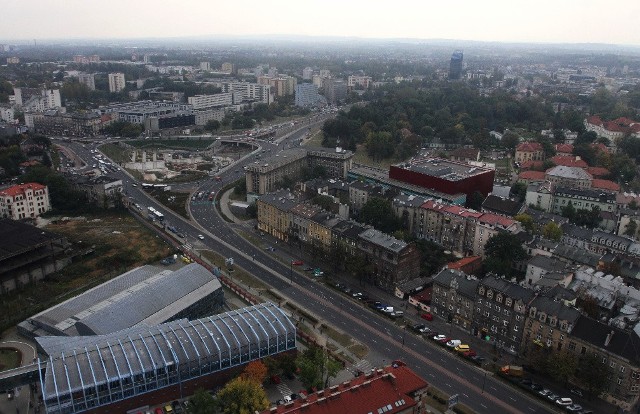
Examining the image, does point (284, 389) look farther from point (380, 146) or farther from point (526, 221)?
point (380, 146)

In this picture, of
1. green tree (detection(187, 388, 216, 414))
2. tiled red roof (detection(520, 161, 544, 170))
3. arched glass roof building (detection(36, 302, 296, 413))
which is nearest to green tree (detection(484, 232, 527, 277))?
arched glass roof building (detection(36, 302, 296, 413))

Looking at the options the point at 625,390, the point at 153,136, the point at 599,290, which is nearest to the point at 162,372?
the point at 625,390

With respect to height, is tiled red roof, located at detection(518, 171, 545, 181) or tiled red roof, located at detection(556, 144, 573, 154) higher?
tiled red roof, located at detection(556, 144, 573, 154)

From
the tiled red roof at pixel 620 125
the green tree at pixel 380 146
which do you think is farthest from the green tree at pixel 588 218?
the tiled red roof at pixel 620 125

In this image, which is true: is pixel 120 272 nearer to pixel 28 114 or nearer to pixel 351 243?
pixel 351 243

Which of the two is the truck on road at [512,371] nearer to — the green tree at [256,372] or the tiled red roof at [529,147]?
the green tree at [256,372]

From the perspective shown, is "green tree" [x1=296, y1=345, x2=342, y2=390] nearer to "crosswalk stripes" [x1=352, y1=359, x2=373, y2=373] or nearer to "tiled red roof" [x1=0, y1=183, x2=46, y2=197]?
"crosswalk stripes" [x1=352, y1=359, x2=373, y2=373]
